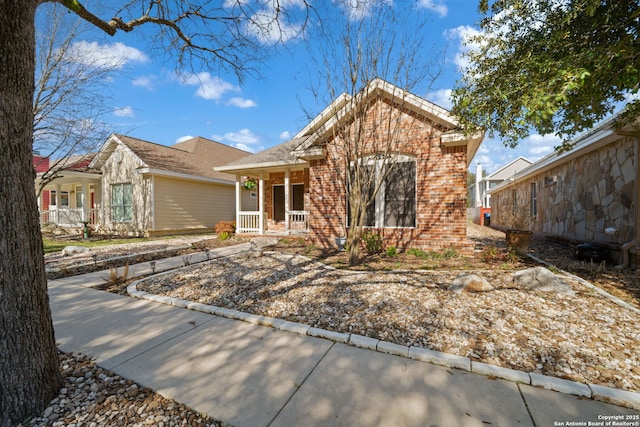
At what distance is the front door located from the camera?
44.0ft

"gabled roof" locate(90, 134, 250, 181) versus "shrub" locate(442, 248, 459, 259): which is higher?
"gabled roof" locate(90, 134, 250, 181)


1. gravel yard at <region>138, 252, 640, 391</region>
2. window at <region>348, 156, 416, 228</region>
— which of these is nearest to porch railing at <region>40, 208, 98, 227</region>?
gravel yard at <region>138, 252, 640, 391</region>

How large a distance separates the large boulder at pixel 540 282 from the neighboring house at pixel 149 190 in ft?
48.3

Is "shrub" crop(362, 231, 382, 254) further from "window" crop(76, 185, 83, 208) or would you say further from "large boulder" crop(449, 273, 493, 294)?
"window" crop(76, 185, 83, 208)

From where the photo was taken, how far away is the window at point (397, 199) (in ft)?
26.7

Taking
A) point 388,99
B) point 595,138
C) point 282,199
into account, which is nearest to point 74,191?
point 282,199

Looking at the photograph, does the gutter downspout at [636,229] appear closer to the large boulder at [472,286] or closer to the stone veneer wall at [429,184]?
the stone veneer wall at [429,184]

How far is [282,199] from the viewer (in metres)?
13.7

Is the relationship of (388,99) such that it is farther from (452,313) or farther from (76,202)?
(76,202)

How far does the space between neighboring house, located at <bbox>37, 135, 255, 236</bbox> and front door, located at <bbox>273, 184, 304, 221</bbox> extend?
459 cm

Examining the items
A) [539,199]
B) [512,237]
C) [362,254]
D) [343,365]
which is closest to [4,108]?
[343,365]

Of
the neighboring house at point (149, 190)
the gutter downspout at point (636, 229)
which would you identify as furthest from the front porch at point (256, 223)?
the gutter downspout at point (636, 229)

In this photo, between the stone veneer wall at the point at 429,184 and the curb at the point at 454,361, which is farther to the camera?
the stone veneer wall at the point at 429,184

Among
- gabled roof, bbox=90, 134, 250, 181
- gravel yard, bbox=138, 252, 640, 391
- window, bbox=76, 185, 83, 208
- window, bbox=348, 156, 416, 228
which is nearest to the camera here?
gravel yard, bbox=138, 252, 640, 391
